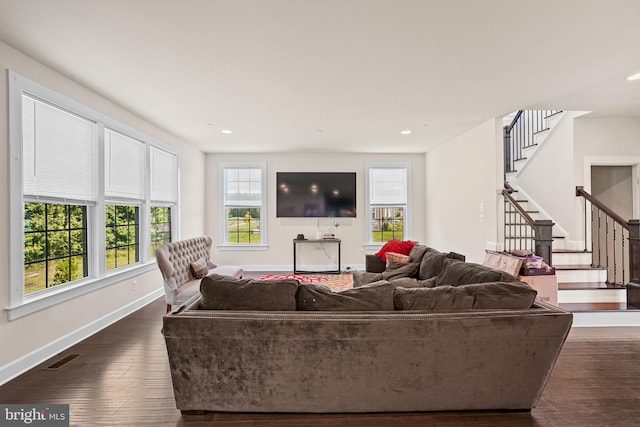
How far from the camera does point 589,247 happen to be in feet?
16.5

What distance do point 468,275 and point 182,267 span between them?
3.48m

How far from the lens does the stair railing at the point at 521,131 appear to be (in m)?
6.14

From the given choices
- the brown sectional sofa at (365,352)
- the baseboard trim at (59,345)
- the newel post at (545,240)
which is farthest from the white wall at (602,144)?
the baseboard trim at (59,345)

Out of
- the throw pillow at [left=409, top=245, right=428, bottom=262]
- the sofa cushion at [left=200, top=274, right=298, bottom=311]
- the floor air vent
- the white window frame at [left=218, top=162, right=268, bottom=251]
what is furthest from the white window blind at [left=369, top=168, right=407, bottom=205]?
the floor air vent

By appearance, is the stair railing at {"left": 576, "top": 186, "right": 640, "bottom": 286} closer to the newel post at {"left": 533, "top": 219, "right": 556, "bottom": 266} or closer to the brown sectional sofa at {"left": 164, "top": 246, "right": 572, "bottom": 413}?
the newel post at {"left": 533, "top": 219, "right": 556, "bottom": 266}

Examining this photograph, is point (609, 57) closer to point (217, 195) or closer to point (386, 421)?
point (386, 421)

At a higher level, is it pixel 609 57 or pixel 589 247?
pixel 609 57

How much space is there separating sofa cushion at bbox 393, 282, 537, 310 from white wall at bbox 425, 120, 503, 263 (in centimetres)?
281

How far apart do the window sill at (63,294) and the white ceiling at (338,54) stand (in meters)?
2.11

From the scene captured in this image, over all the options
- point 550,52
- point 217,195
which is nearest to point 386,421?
point 550,52

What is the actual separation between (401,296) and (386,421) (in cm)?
78

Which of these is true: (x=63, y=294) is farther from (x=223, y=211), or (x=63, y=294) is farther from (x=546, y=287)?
(x=546, y=287)

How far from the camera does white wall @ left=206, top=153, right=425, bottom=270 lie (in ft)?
24.7

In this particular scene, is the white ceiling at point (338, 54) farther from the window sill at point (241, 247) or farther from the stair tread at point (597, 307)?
the window sill at point (241, 247)
